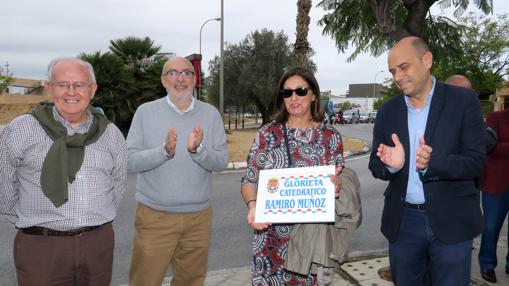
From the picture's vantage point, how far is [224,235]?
5.81 metres

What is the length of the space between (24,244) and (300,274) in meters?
1.66

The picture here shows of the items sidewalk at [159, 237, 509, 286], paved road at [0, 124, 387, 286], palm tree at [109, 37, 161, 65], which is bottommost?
paved road at [0, 124, 387, 286]

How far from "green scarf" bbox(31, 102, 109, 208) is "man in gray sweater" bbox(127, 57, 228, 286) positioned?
56 cm

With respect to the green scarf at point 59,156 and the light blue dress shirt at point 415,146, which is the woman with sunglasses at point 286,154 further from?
the green scarf at point 59,156

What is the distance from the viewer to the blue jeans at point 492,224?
413 centimetres

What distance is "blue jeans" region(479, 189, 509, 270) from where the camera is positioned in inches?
163

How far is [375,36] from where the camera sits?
5.09 m

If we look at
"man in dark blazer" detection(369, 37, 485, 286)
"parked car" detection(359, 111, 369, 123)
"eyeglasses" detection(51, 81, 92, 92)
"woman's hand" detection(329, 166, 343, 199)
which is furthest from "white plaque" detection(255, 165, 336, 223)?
"parked car" detection(359, 111, 369, 123)

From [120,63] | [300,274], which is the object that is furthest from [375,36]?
[120,63]

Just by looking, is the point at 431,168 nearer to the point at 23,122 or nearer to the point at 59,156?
the point at 59,156

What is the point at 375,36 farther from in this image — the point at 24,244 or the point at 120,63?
the point at 120,63

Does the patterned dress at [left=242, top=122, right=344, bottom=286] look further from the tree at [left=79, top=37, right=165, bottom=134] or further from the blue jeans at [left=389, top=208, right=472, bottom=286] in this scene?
the tree at [left=79, top=37, right=165, bottom=134]

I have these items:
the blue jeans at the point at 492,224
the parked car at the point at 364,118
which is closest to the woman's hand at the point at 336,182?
the blue jeans at the point at 492,224

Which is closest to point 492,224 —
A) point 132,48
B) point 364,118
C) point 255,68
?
point 132,48
